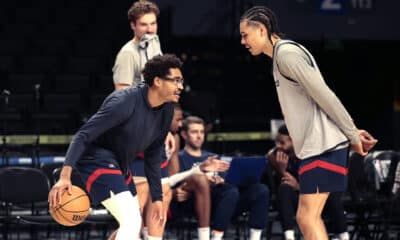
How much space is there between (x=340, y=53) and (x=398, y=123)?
1.57 meters

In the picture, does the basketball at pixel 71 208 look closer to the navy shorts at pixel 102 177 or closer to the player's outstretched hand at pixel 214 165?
the navy shorts at pixel 102 177

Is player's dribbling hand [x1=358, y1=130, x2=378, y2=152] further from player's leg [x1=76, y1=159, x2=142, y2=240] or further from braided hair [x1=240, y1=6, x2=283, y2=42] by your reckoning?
player's leg [x1=76, y1=159, x2=142, y2=240]

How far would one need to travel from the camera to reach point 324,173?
572cm

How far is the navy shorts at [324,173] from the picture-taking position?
5.72 m

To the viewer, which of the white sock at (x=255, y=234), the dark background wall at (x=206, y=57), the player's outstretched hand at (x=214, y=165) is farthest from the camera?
the dark background wall at (x=206, y=57)

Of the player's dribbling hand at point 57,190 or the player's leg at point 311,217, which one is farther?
the player's leg at point 311,217

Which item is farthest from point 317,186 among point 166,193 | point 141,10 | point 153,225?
point 141,10

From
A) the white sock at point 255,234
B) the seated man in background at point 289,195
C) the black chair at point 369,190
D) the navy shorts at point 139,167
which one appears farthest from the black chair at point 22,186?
the black chair at point 369,190

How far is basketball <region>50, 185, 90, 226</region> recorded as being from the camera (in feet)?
18.9

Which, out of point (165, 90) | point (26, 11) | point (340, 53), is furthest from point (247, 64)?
point (165, 90)

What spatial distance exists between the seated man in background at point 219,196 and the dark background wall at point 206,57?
11.3 ft

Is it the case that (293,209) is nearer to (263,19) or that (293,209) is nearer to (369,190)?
(369,190)

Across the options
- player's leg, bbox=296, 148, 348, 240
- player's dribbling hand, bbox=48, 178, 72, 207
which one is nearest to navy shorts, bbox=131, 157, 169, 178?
player's dribbling hand, bbox=48, 178, 72, 207

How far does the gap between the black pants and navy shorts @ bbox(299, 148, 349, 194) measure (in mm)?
2482
